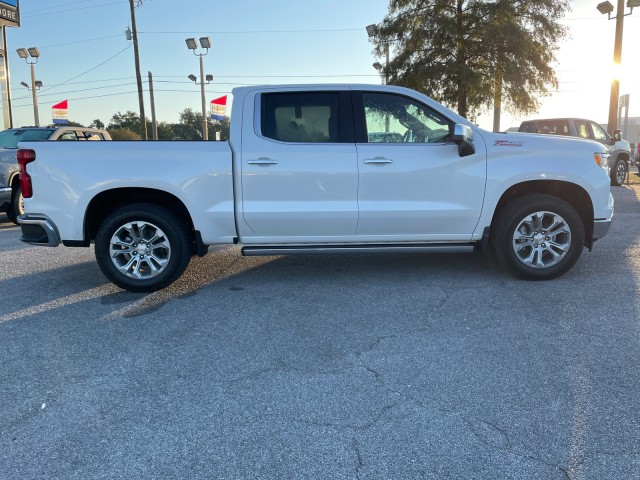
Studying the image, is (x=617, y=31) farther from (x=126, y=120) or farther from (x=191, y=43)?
(x=126, y=120)

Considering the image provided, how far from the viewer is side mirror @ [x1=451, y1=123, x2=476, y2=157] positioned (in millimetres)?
4594

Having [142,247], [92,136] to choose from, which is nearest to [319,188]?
[142,247]

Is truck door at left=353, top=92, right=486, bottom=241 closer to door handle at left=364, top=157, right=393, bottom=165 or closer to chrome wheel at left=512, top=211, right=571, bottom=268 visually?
door handle at left=364, top=157, right=393, bottom=165

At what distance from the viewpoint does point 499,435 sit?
2.55m

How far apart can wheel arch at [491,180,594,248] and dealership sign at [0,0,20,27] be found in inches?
791

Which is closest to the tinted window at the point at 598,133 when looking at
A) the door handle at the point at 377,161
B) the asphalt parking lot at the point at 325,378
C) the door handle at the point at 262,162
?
the asphalt parking lot at the point at 325,378

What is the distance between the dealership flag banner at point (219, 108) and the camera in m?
34.3

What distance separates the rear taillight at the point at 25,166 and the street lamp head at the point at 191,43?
97.9 feet

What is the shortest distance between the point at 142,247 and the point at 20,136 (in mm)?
7234

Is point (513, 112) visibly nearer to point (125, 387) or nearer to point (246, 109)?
point (246, 109)

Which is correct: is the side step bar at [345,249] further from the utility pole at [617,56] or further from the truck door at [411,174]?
the utility pole at [617,56]

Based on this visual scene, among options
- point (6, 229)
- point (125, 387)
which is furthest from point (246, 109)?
point (6, 229)

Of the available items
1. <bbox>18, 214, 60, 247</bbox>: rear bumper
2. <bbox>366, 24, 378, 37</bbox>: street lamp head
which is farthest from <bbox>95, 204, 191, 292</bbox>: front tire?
<bbox>366, 24, 378, 37</bbox>: street lamp head

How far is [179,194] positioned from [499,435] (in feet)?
11.4
